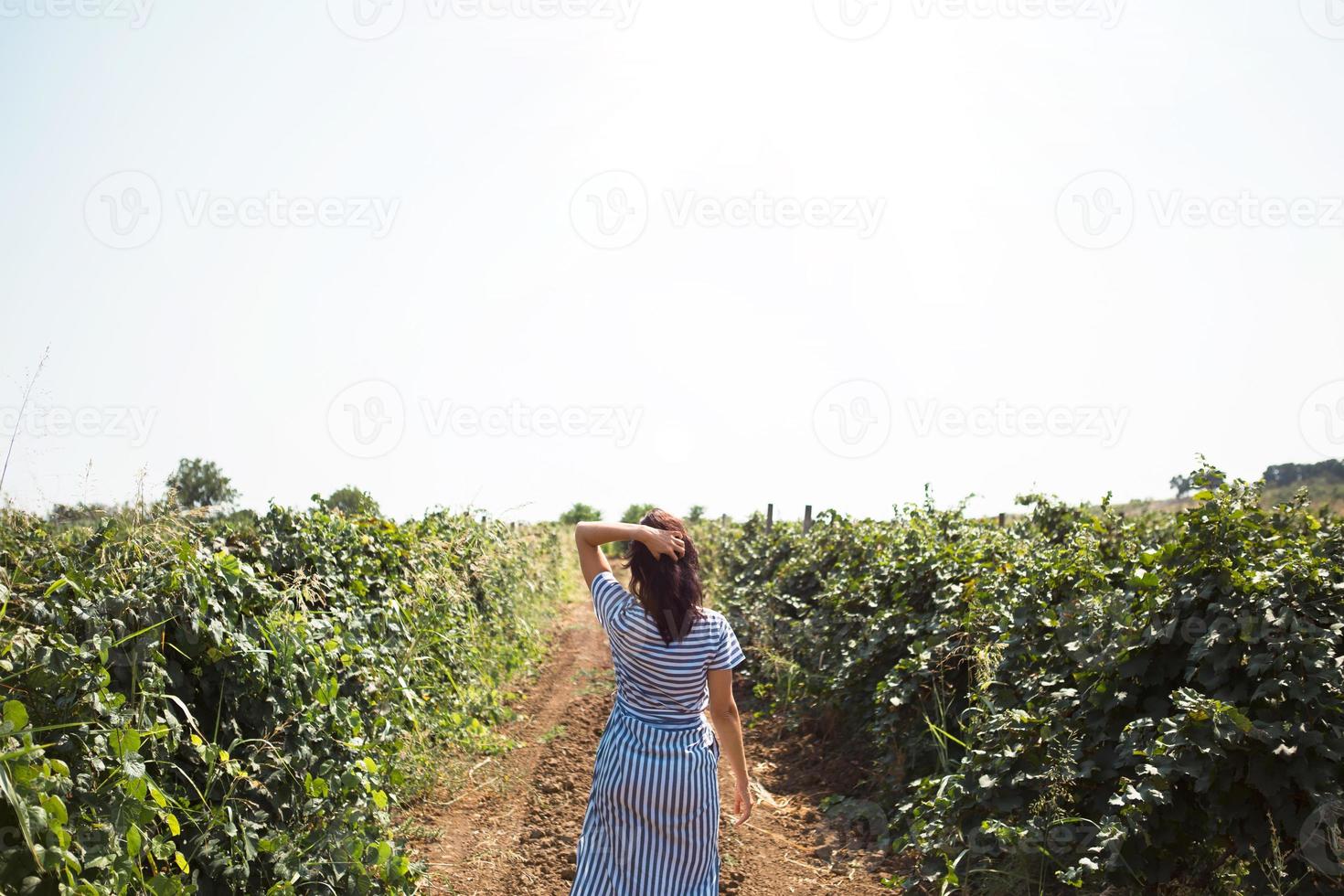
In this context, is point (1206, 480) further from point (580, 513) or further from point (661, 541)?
point (580, 513)

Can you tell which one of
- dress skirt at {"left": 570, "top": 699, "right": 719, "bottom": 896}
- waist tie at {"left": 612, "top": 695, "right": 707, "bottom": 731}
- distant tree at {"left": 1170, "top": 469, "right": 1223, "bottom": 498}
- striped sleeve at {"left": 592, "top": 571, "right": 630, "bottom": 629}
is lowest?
dress skirt at {"left": 570, "top": 699, "right": 719, "bottom": 896}

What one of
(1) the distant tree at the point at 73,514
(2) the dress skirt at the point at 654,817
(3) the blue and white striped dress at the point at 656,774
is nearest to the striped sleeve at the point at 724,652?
(3) the blue and white striped dress at the point at 656,774

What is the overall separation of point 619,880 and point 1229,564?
3.27 metres

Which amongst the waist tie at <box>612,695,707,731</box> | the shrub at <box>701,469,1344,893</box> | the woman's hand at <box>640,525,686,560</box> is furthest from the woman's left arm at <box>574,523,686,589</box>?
the shrub at <box>701,469,1344,893</box>

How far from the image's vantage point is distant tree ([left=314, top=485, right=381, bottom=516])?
295 inches

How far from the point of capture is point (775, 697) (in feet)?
32.7

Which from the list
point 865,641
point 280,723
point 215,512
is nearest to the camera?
point 280,723

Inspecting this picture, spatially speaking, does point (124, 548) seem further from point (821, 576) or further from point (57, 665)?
point (821, 576)

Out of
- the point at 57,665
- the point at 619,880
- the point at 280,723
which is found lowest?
the point at 619,880

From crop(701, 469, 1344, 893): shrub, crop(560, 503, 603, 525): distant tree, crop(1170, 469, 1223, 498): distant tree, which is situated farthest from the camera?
crop(560, 503, 603, 525): distant tree

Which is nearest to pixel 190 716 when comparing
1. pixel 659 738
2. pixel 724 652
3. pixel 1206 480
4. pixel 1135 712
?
pixel 659 738

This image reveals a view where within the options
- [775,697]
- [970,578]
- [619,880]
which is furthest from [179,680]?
[775,697]

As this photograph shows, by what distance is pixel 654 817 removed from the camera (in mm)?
3293

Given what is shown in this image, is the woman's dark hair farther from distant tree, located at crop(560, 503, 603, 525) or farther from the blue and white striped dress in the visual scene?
distant tree, located at crop(560, 503, 603, 525)
